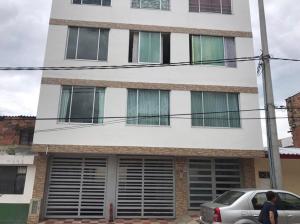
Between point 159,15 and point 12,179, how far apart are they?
10.2 meters

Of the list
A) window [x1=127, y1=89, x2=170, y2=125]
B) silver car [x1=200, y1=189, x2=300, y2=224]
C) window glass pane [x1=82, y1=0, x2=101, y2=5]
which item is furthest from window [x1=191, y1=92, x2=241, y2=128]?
window glass pane [x1=82, y1=0, x2=101, y2=5]

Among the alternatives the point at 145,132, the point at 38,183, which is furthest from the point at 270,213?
the point at 38,183

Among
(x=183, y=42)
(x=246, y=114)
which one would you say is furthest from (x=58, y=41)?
(x=246, y=114)

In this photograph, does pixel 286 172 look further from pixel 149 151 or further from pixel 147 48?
pixel 147 48

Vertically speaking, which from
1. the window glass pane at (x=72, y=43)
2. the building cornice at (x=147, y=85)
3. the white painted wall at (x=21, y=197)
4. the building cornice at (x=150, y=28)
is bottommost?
the white painted wall at (x=21, y=197)

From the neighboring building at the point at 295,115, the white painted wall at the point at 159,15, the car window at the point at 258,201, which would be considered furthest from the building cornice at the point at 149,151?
the neighboring building at the point at 295,115

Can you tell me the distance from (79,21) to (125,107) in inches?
188

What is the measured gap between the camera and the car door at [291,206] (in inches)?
328

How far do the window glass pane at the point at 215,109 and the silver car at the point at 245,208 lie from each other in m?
5.67

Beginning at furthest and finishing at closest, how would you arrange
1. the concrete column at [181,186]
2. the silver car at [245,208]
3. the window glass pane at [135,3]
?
the window glass pane at [135,3] → the concrete column at [181,186] → the silver car at [245,208]

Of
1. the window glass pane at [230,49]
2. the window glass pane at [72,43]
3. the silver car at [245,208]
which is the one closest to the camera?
the silver car at [245,208]

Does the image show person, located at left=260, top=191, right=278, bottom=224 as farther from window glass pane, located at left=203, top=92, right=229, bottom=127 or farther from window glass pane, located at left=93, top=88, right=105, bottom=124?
window glass pane, located at left=93, top=88, right=105, bottom=124

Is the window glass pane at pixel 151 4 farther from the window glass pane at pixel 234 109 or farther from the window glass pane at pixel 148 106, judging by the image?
the window glass pane at pixel 234 109

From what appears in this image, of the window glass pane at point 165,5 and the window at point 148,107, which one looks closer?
the window at point 148,107
